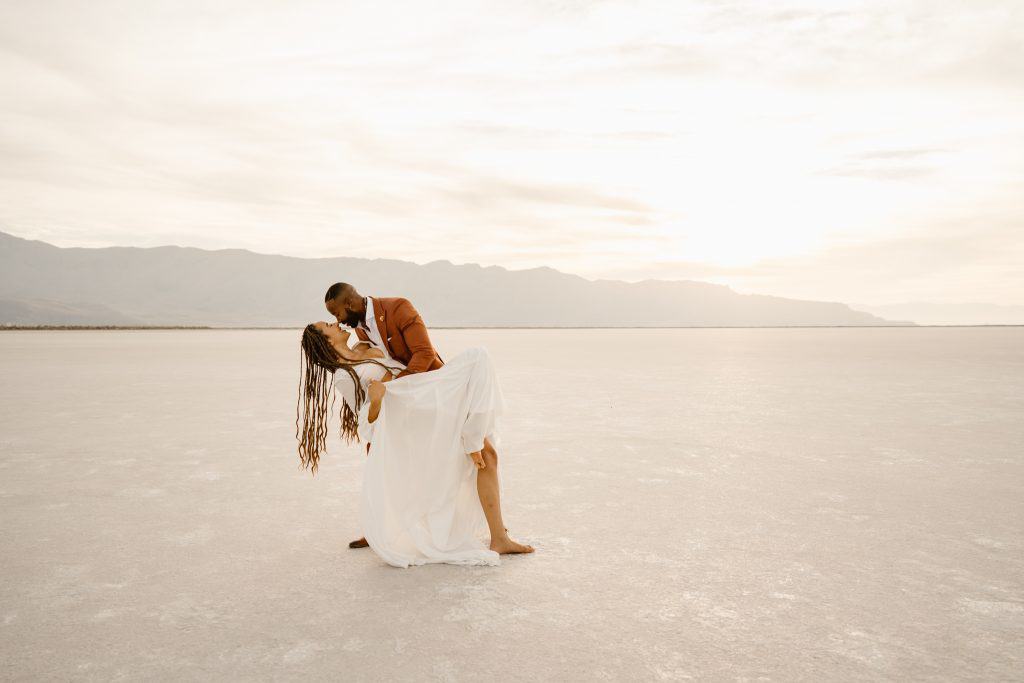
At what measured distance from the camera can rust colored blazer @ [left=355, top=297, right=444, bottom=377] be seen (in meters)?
4.38

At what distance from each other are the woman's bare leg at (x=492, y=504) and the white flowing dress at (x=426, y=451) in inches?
4.5

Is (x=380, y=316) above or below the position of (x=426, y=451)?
above

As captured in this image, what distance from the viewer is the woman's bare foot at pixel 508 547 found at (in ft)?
14.6

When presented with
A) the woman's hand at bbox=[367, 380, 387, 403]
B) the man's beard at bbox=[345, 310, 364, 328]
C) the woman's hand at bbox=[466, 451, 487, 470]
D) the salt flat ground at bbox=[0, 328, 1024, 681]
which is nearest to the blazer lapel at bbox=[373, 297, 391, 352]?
the man's beard at bbox=[345, 310, 364, 328]

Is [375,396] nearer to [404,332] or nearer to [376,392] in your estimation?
[376,392]

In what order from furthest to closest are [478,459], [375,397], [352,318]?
[478,459] → [352,318] → [375,397]

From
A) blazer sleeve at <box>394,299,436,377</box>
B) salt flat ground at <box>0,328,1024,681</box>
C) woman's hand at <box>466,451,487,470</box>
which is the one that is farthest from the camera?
woman's hand at <box>466,451,487,470</box>

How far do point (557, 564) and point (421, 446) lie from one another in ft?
3.69

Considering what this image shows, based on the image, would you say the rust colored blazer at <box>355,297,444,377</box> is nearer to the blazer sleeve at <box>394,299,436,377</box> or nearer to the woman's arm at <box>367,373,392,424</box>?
the blazer sleeve at <box>394,299,436,377</box>

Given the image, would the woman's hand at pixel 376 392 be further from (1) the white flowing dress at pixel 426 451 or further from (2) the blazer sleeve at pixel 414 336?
(2) the blazer sleeve at pixel 414 336

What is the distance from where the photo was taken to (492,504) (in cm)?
452

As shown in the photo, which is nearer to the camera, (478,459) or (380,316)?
(380,316)

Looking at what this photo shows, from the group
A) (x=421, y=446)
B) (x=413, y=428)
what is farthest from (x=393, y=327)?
(x=421, y=446)

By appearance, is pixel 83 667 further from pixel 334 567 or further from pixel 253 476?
pixel 253 476
